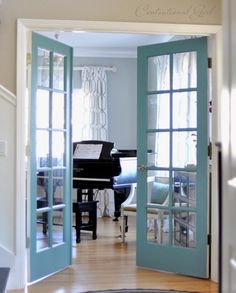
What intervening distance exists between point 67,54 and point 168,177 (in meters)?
1.47

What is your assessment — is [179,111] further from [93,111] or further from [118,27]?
[93,111]

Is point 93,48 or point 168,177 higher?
point 93,48

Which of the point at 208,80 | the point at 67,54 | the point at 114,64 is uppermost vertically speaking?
the point at 114,64

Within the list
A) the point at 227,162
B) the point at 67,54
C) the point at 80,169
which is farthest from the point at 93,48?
the point at 227,162

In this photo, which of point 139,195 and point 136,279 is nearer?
point 136,279

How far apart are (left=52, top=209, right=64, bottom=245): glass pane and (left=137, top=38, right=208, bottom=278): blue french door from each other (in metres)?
0.73

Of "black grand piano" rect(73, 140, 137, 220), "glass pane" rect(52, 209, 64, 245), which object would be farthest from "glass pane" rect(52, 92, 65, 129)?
"black grand piano" rect(73, 140, 137, 220)

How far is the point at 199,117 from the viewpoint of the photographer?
13.4 ft

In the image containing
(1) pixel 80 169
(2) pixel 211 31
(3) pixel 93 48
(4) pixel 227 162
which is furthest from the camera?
(3) pixel 93 48

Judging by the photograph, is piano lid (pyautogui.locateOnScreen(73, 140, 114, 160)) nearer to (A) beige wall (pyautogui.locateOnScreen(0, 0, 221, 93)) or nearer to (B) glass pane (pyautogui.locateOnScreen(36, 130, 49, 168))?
(B) glass pane (pyautogui.locateOnScreen(36, 130, 49, 168))

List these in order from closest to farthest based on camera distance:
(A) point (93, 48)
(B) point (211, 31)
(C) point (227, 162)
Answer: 1. (C) point (227, 162)
2. (B) point (211, 31)
3. (A) point (93, 48)

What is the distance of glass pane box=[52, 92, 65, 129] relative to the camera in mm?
4195

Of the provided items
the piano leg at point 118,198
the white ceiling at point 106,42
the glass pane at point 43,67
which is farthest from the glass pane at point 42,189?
the white ceiling at point 106,42

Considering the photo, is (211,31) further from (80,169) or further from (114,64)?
(114,64)
